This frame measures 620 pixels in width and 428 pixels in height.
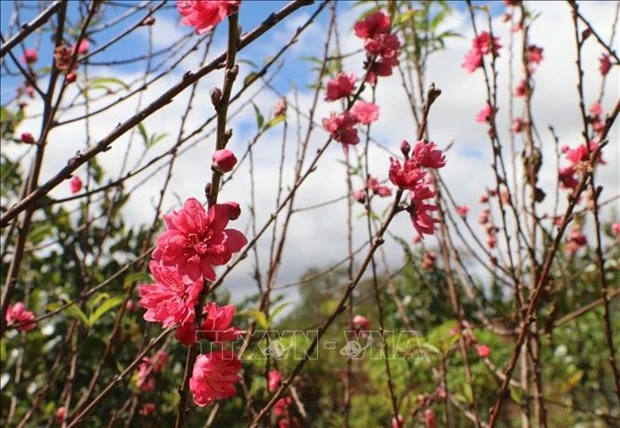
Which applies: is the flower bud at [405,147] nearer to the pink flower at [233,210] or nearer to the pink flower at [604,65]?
the pink flower at [233,210]

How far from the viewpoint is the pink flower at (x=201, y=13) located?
0.98 m

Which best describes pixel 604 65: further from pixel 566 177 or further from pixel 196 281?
pixel 196 281

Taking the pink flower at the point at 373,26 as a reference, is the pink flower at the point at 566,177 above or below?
below

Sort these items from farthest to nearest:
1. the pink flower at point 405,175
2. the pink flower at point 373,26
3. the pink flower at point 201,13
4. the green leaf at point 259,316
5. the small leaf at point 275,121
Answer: the small leaf at point 275,121 < the pink flower at point 373,26 < the green leaf at point 259,316 < the pink flower at point 405,175 < the pink flower at point 201,13

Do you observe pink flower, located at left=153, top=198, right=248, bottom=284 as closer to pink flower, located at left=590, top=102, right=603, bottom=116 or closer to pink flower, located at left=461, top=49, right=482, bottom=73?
pink flower, located at left=461, top=49, right=482, bottom=73

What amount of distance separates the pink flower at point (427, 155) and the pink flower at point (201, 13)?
0.52 m

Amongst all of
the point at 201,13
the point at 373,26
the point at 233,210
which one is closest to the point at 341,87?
the point at 373,26

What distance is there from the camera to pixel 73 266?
13.0 ft

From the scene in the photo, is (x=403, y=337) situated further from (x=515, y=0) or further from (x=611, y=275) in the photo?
(x=611, y=275)

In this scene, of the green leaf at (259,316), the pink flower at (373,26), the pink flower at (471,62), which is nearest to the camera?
the green leaf at (259,316)

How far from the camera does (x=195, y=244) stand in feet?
3.14

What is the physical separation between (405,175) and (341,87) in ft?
2.58

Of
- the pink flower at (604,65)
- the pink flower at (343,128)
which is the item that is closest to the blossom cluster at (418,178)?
the pink flower at (343,128)

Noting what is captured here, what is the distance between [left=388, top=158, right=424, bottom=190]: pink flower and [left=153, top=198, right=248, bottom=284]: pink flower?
43cm
